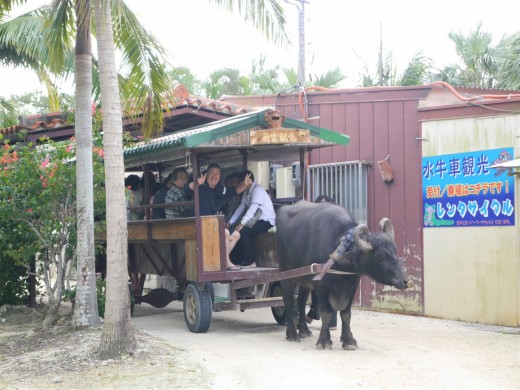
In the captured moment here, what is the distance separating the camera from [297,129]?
10.5 metres

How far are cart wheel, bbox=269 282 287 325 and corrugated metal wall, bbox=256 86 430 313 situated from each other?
2366 mm

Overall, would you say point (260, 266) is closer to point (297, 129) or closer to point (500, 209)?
point (297, 129)

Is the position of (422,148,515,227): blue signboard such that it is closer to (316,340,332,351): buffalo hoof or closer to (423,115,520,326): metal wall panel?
(423,115,520,326): metal wall panel

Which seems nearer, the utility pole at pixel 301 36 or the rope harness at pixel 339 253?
the rope harness at pixel 339 253

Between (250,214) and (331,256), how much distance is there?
2047 millimetres

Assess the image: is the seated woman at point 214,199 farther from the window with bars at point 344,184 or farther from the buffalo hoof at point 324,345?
the window with bars at point 344,184

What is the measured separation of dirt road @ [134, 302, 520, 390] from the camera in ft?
25.4

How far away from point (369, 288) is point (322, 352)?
14.8ft

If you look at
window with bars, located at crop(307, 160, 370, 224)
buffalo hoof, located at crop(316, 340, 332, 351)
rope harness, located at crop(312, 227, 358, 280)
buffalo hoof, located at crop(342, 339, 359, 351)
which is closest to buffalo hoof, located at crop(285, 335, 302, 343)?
buffalo hoof, located at crop(316, 340, 332, 351)

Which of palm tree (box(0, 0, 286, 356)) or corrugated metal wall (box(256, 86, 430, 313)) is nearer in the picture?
palm tree (box(0, 0, 286, 356))

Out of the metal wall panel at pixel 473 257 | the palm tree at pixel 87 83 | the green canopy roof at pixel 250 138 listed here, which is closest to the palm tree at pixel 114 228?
the green canopy roof at pixel 250 138

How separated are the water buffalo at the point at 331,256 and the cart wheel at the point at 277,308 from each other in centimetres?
103

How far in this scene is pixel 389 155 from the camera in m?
13.4

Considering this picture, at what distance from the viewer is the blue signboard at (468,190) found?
11.5 m
